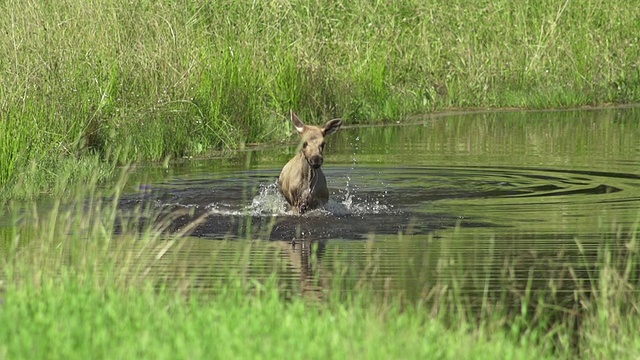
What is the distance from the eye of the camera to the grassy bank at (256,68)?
55.8 feet

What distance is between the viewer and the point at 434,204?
48.6 feet

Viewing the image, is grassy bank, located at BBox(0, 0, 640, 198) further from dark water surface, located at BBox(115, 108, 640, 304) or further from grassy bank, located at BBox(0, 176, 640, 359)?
grassy bank, located at BBox(0, 176, 640, 359)

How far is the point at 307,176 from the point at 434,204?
4.61ft

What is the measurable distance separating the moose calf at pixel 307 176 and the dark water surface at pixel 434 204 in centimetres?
23

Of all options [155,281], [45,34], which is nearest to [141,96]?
[45,34]

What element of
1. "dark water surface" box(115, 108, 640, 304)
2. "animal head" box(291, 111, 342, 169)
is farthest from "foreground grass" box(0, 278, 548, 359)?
"animal head" box(291, 111, 342, 169)

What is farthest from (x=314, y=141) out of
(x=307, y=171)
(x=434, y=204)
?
(x=434, y=204)

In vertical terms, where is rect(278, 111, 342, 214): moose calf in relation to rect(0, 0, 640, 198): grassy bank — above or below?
below

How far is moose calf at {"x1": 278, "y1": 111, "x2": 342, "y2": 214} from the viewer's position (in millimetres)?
14078

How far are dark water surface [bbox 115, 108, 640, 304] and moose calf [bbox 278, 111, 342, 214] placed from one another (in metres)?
0.23

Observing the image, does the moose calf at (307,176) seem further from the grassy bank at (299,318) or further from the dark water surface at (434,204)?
the grassy bank at (299,318)

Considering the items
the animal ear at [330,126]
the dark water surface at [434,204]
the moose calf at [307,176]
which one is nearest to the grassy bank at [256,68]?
the dark water surface at [434,204]

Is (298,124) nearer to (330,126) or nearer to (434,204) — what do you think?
(330,126)

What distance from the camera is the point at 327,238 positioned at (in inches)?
498
